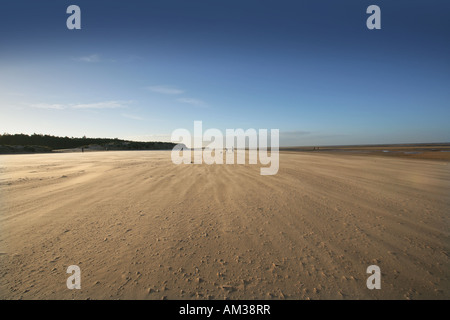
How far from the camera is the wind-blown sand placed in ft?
6.82

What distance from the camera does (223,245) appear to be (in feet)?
9.62

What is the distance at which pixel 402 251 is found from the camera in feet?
8.96

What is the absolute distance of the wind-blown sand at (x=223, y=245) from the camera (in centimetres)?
208

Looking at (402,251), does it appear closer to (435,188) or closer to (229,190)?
(229,190)
